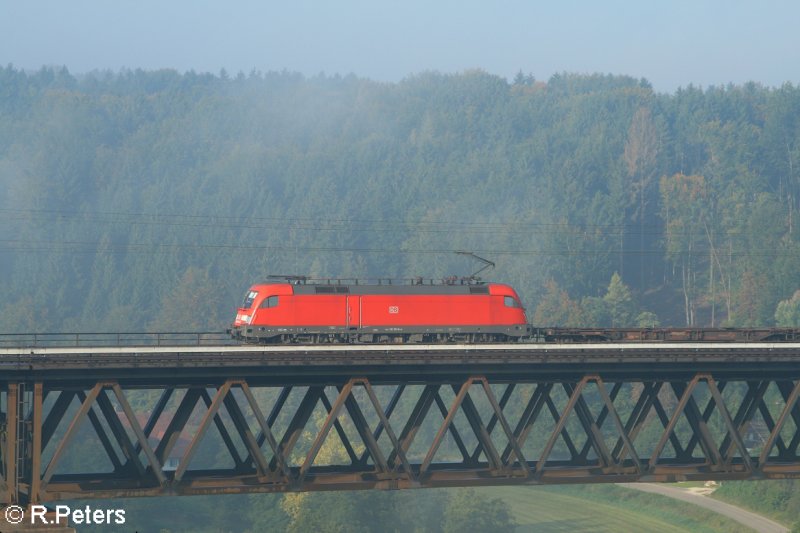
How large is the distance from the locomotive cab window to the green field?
60.4m

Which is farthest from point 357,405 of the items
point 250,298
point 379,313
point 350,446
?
point 250,298

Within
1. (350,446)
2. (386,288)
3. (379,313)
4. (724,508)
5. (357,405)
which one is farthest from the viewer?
(724,508)

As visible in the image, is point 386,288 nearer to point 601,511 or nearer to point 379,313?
point 379,313

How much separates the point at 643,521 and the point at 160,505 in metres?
44.7

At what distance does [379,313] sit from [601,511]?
6470cm

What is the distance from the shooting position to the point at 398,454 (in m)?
58.4

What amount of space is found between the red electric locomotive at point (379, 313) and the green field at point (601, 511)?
51.7 meters

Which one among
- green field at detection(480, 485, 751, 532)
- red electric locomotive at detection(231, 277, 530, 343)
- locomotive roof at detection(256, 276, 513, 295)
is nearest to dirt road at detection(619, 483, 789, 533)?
green field at detection(480, 485, 751, 532)

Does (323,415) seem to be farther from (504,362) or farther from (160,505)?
(504,362)

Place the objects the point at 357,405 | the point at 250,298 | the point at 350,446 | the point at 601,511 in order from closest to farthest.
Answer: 1. the point at 350,446
2. the point at 357,405
3. the point at 250,298
4. the point at 601,511

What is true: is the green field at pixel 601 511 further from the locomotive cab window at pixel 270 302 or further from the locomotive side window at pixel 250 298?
the locomotive cab window at pixel 270 302

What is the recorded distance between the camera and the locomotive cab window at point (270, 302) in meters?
74.7

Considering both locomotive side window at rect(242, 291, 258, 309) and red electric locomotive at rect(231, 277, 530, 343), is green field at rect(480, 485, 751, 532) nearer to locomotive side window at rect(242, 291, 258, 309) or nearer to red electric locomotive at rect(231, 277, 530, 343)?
red electric locomotive at rect(231, 277, 530, 343)

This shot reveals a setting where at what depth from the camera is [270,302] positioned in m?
74.8
